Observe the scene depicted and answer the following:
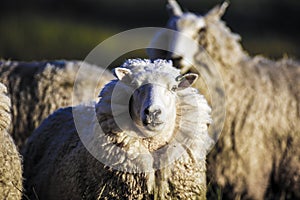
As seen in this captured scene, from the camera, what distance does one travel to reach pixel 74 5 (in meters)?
20.8

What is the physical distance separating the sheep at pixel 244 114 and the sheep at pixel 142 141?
1.51 m

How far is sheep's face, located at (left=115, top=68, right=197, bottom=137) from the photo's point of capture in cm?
418

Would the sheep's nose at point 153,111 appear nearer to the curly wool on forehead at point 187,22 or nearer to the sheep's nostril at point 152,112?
the sheep's nostril at point 152,112

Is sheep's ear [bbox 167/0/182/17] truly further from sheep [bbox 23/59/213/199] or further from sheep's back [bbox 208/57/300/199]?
sheep [bbox 23/59/213/199]

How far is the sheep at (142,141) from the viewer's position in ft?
14.4

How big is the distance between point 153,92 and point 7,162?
1.02 metres

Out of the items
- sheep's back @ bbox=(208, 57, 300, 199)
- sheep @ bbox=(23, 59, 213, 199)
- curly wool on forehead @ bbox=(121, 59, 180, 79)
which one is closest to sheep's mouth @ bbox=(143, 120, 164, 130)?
sheep @ bbox=(23, 59, 213, 199)

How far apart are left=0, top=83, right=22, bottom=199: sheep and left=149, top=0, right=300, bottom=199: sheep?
188 cm

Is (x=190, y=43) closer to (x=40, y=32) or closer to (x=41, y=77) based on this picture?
(x=41, y=77)

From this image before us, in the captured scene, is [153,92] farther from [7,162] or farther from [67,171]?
[7,162]

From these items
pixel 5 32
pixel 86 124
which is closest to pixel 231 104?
pixel 86 124

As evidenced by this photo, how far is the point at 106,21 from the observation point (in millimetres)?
19328

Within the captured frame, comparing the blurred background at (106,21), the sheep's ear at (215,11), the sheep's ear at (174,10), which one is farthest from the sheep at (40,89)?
the blurred background at (106,21)

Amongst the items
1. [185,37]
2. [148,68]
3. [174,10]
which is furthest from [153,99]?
[174,10]
